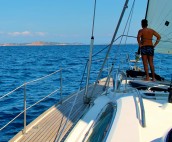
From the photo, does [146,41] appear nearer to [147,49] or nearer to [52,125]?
[147,49]

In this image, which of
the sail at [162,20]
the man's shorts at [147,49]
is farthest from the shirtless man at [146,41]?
the sail at [162,20]

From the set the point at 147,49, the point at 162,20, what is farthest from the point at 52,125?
the point at 162,20

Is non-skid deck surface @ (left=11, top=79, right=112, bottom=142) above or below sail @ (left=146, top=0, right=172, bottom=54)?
below

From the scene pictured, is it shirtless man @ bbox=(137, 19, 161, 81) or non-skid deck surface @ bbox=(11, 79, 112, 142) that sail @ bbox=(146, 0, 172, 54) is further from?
non-skid deck surface @ bbox=(11, 79, 112, 142)

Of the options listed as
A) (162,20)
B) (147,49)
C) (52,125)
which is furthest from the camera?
(162,20)

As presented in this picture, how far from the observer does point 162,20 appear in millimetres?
6762

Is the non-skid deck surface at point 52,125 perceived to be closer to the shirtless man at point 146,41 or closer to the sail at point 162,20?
the shirtless man at point 146,41

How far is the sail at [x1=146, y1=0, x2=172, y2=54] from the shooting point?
647 cm

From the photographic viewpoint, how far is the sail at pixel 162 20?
6.47m

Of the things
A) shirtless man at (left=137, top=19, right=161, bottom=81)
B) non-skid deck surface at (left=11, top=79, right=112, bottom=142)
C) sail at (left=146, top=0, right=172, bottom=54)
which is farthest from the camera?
shirtless man at (left=137, top=19, right=161, bottom=81)

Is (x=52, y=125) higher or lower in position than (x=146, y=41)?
lower

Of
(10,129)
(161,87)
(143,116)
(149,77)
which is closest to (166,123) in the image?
(143,116)

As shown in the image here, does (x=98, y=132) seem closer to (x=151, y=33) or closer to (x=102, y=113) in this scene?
(x=102, y=113)

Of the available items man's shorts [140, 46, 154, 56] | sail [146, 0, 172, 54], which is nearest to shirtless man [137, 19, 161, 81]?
man's shorts [140, 46, 154, 56]
